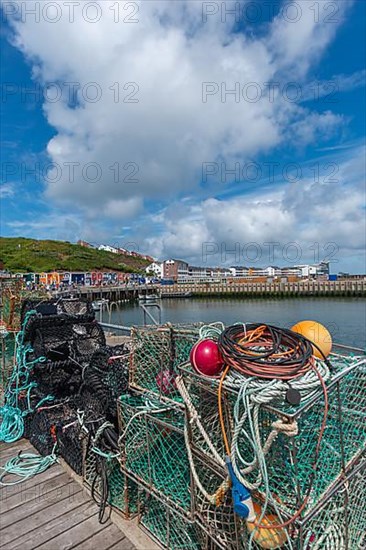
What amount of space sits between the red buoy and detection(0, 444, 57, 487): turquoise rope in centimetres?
198

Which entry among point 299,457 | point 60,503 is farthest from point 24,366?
point 299,457

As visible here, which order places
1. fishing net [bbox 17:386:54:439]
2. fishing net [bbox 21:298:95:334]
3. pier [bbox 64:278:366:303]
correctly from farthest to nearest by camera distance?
1. pier [bbox 64:278:366:303]
2. fishing net [bbox 21:298:95:334]
3. fishing net [bbox 17:386:54:439]

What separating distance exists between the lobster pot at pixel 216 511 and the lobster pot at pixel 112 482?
73 centimetres

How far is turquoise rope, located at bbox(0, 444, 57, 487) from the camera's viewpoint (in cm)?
263

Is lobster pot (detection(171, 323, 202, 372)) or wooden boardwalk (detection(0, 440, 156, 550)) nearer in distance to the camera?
wooden boardwalk (detection(0, 440, 156, 550))

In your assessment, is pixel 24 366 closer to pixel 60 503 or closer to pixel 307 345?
pixel 60 503

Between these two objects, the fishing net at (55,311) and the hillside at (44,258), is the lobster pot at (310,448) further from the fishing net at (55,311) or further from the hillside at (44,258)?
the hillside at (44,258)

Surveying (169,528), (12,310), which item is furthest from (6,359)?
(169,528)

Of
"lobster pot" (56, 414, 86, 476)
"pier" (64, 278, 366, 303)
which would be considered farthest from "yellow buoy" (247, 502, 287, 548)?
"pier" (64, 278, 366, 303)

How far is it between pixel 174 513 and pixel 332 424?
1036mm

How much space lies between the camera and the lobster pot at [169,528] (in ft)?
6.08

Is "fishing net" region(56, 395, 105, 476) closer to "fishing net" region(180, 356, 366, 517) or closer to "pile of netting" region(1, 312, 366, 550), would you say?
"pile of netting" region(1, 312, 366, 550)

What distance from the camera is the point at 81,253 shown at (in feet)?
292

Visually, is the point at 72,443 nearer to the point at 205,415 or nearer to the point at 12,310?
the point at 205,415
